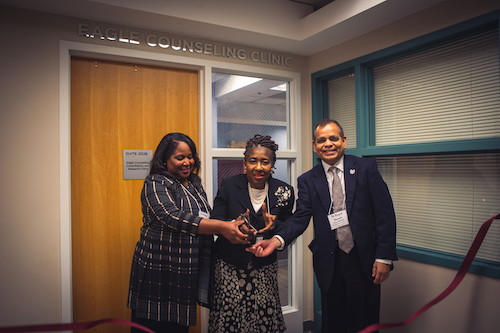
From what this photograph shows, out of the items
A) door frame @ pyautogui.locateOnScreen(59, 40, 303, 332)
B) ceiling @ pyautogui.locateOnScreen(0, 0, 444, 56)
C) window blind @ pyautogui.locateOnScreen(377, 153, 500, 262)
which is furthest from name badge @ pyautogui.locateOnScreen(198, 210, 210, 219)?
window blind @ pyautogui.locateOnScreen(377, 153, 500, 262)

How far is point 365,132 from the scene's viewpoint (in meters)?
3.10

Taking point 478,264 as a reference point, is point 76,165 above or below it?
above

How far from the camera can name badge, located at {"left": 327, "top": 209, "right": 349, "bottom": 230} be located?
7.16 feet

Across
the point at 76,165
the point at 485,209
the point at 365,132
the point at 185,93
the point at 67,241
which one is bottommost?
the point at 67,241

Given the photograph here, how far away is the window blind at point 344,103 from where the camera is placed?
334 centimetres

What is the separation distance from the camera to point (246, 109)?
11.3 feet

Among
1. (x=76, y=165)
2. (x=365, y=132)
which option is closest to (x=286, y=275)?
(x=365, y=132)

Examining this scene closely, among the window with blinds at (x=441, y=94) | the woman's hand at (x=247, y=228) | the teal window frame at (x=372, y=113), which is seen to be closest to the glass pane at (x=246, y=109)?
the teal window frame at (x=372, y=113)

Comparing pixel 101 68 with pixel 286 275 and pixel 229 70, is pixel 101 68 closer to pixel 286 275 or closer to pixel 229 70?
pixel 229 70

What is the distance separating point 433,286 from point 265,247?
142 centimetres

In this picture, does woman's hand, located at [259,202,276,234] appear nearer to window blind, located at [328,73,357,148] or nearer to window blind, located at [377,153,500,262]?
window blind, located at [377,153,500,262]

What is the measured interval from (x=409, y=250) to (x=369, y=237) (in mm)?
832

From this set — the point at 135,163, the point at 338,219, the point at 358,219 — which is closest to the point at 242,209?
the point at 338,219

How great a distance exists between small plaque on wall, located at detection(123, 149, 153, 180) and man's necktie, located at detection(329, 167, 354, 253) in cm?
158
